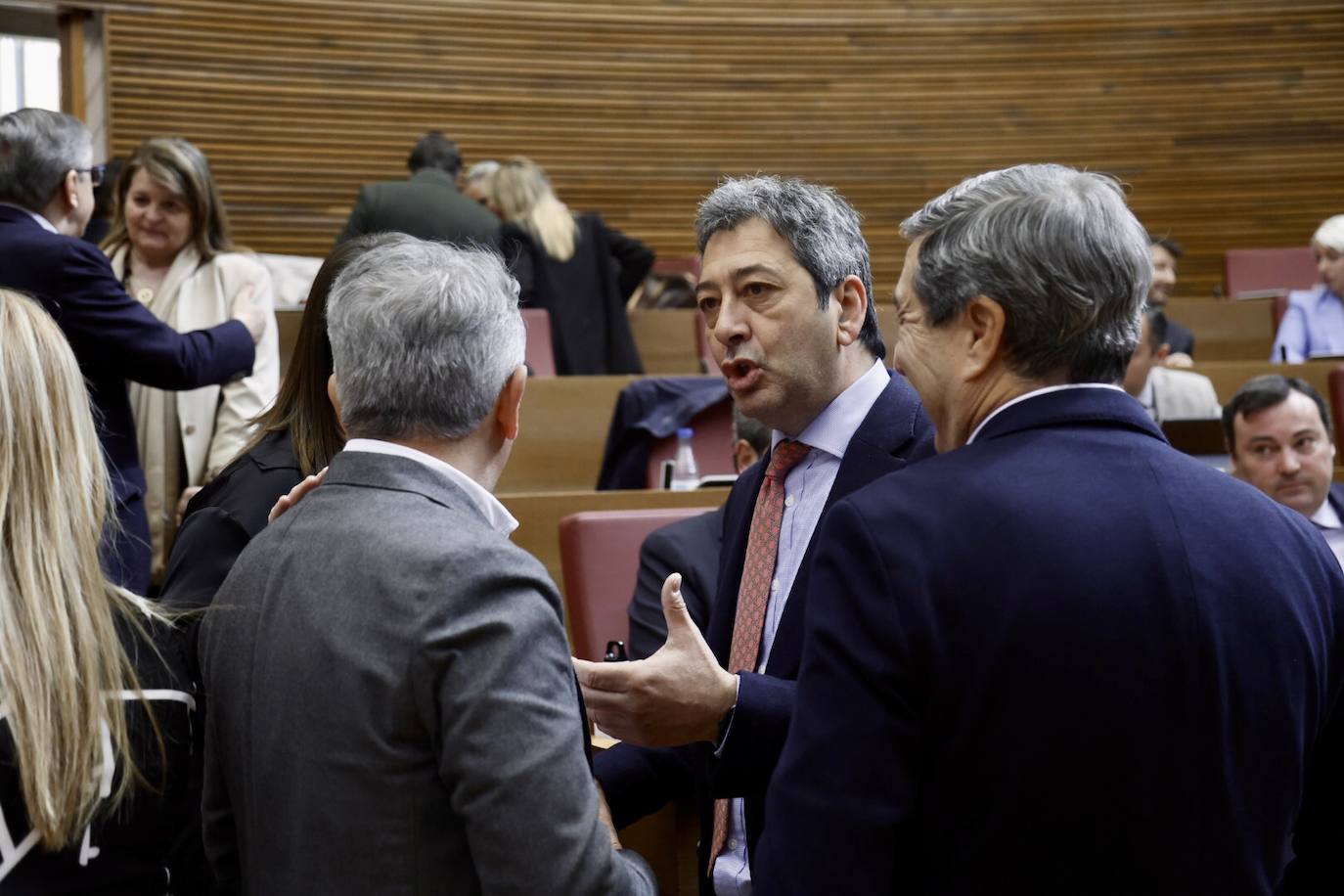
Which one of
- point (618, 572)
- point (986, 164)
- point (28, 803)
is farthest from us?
point (986, 164)

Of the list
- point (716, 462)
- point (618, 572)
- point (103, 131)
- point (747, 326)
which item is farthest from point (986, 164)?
point (747, 326)

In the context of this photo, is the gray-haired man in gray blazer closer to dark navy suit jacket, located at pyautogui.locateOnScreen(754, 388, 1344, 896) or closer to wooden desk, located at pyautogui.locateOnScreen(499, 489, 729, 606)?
dark navy suit jacket, located at pyautogui.locateOnScreen(754, 388, 1344, 896)

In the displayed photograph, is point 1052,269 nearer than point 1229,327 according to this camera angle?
Yes

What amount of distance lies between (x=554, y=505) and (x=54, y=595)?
7.25 ft

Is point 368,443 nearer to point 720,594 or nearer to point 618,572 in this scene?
point 720,594

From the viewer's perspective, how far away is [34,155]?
283cm

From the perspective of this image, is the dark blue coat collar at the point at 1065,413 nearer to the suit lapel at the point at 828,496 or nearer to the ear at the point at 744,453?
the suit lapel at the point at 828,496

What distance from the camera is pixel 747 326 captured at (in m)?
1.96

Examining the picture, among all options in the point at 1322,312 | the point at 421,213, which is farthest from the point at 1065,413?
the point at 1322,312

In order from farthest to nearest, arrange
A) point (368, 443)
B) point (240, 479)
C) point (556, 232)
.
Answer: point (556, 232)
point (240, 479)
point (368, 443)

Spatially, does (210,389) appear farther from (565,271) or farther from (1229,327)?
(1229,327)

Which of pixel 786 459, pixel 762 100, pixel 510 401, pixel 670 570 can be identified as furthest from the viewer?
pixel 762 100

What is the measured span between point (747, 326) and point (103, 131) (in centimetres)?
611

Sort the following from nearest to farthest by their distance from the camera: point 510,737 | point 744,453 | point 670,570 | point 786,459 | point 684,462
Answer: point 510,737 < point 786,459 < point 670,570 < point 744,453 < point 684,462
